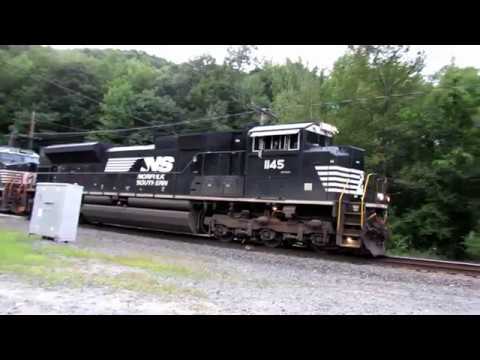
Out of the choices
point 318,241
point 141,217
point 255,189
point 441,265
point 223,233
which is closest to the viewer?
point 441,265

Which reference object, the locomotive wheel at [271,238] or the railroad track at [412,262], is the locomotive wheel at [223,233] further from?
the locomotive wheel at [271,238]

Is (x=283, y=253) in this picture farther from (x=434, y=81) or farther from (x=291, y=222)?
(x=434, y=81)

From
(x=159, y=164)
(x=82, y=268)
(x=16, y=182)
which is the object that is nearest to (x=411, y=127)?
(x=159, y=164)

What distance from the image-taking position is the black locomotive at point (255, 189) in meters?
11.9

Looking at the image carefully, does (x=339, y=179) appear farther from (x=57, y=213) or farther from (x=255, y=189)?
(x=57, y=213)

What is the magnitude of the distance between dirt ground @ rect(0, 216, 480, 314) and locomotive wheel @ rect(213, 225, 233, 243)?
2.63m

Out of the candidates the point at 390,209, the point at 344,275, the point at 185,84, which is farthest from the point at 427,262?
the point at 185,84

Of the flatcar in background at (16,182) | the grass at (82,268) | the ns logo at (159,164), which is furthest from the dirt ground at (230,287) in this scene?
the flatcar in background at (16,182)

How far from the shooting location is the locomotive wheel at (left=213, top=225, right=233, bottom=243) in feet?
47.0

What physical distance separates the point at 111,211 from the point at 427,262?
12.1 m

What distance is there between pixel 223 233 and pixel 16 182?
46.1ft

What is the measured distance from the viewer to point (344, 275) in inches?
362

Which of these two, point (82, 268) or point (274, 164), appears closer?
point (82, 268)

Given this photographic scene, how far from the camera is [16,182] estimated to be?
899 inches
